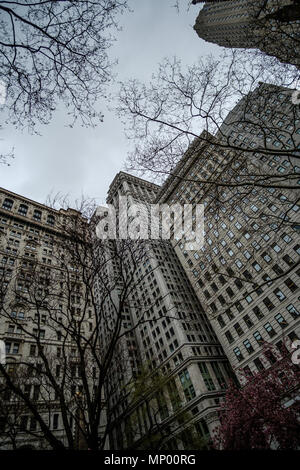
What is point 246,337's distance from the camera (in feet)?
128

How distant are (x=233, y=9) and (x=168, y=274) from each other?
3305 inches

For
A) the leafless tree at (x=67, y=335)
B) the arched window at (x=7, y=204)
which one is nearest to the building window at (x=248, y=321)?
the leafless tree at (x=67, y=335)

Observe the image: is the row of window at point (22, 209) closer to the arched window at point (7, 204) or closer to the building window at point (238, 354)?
the arched window at point (7, 204)

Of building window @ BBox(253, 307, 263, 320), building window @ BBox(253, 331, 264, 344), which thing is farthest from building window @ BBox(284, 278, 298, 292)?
building window @ BBox(253, 331, 264, 344)

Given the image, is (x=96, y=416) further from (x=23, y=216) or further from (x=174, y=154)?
(x=23, y=216)

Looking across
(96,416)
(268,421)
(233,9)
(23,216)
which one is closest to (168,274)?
(23,216)

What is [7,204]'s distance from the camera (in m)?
44.7

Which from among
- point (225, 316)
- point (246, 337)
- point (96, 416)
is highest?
point (225, 316)

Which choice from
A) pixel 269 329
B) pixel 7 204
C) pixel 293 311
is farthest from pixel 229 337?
pixel 7 204

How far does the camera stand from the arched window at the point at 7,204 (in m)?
44.0

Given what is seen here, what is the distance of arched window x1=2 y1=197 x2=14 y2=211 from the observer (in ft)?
144

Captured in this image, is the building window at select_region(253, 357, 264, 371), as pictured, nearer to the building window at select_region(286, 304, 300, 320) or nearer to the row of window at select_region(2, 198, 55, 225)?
the building window at select_region(286, 304, 300, 320)

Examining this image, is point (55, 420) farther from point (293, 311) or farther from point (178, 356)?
point (293, 311)

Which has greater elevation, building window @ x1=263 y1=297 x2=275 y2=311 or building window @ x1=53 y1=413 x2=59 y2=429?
building window @ x1=263 y1=297 x2=275 y2=311
